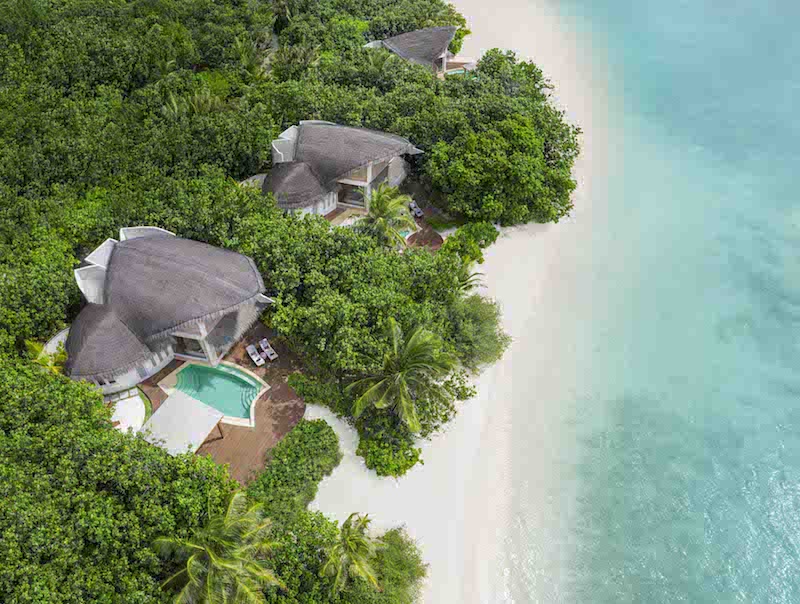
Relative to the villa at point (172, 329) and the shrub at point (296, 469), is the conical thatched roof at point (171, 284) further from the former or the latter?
the shrub at point (296, 469)

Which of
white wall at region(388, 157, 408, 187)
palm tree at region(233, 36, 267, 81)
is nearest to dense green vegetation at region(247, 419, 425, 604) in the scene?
white wall at region(388, 157, 408, 187)

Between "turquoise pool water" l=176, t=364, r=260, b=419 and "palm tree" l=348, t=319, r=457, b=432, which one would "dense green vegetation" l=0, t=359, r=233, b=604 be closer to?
"turquoise pool water" l=176, t=364, r=260, b=419

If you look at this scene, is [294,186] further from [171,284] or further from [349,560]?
[349,560]

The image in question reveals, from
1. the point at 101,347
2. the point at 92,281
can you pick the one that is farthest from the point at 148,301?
the point at 92,281

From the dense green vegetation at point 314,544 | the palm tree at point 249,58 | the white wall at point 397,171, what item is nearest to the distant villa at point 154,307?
the dense green vegetation at point 314,544

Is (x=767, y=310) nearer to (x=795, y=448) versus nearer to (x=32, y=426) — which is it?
(x=795, y=448)

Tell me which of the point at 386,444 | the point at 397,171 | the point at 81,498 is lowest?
the point at 386,444
